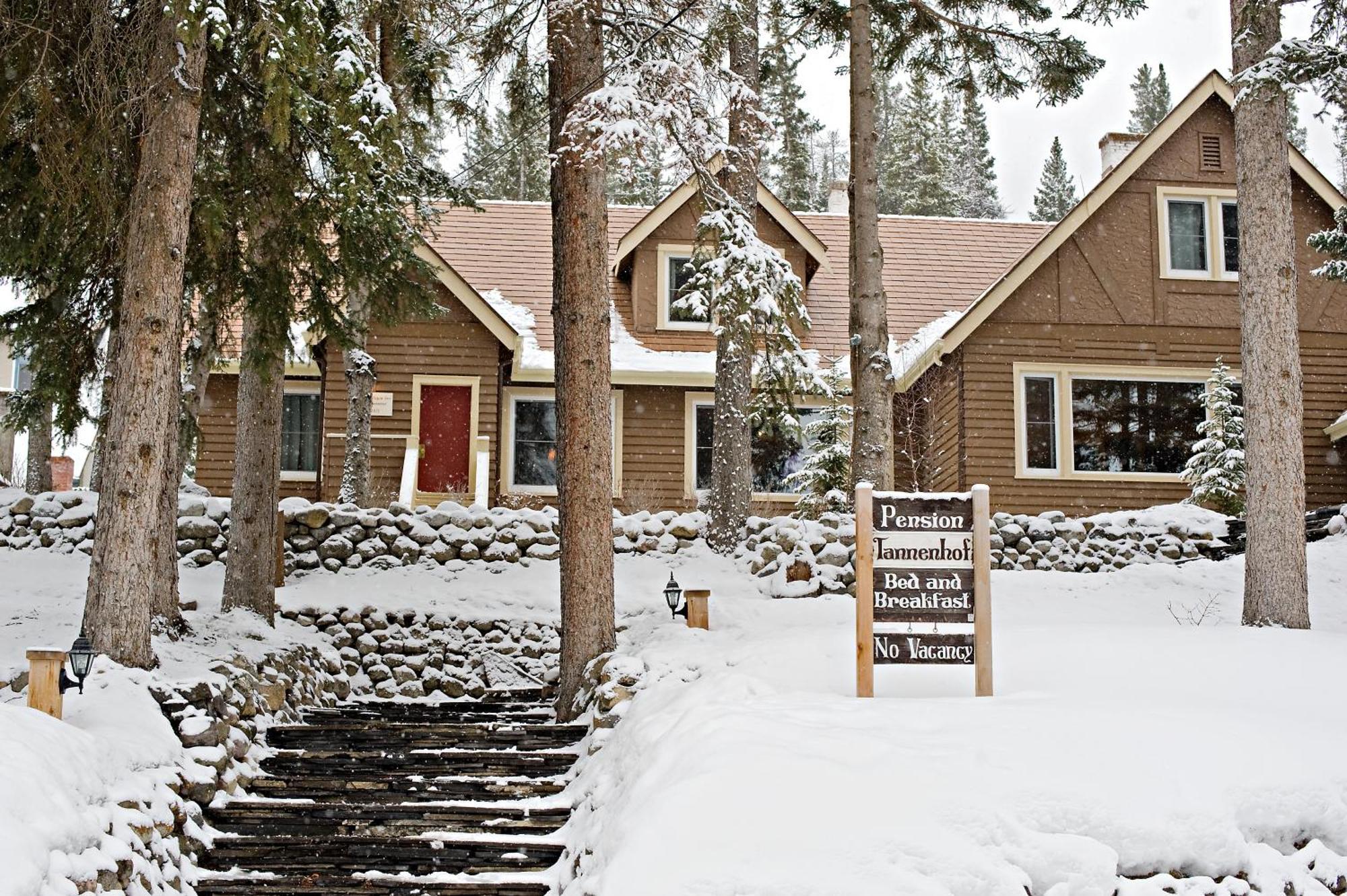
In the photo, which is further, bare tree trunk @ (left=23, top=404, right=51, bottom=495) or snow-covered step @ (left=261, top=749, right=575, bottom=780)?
bare tree trunk @ (left=23, top=404, right=51, bottom=495)

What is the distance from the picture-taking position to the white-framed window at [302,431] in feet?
57.4

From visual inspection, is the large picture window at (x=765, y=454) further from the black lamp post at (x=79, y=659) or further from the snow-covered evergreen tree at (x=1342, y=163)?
the snow-covered evergreen tree at (x=1342, y=163)

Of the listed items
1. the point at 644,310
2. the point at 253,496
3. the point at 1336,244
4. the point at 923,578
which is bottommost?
the point at 923,578

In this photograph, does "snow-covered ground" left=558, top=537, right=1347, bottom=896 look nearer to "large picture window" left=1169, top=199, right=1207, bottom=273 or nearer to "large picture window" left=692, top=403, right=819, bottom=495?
"large picture window" left=692, top=403, right=819, bottom=495

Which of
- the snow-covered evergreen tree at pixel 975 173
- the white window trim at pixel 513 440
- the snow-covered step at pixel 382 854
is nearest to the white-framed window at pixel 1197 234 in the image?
the white window trim at pixel 513 440

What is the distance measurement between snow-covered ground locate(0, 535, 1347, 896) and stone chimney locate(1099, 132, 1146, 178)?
47.8 feet

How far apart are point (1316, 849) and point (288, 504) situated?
1059cm

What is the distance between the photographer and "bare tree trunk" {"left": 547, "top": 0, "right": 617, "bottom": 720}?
29.6 feet

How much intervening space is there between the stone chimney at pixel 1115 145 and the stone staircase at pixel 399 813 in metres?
16.5

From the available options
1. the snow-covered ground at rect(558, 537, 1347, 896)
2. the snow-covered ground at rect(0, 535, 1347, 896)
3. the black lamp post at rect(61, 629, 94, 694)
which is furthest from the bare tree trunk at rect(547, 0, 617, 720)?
the black lamp post at rect(61, 629, 94, 694)

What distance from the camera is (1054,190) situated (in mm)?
42438

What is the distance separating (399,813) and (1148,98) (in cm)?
5382

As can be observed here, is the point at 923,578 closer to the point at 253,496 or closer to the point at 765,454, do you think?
the point at 253,496

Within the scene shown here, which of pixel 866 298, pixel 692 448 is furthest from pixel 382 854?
pixel 692 448
